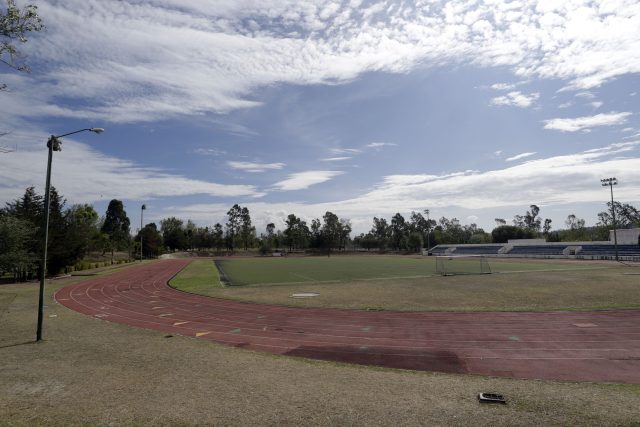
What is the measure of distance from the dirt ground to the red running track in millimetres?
2101

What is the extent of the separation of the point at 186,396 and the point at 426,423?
20.3ft

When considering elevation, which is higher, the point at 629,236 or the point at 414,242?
the point at 629,236

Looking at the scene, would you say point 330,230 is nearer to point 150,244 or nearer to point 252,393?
point 150,244

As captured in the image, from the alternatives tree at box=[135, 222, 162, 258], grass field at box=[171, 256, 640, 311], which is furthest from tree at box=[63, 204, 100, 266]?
tree at box=[135, 222, 162, 258]

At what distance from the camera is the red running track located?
566 inches

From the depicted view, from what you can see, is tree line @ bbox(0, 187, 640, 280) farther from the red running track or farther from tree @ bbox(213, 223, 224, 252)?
the red running track

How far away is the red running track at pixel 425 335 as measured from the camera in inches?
566

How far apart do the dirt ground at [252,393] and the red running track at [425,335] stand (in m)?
2.10

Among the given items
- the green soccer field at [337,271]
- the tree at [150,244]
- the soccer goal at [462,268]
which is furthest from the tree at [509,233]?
the tree at [150,244]

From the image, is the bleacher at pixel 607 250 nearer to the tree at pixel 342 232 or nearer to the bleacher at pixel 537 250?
the bleacher at pixel 537 250

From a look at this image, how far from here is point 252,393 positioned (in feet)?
34.6

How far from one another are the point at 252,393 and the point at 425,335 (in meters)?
10.9

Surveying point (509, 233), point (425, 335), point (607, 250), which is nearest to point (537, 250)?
point (607, 250)

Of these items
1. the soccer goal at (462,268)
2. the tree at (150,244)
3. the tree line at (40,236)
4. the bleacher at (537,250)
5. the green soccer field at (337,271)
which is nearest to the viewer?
the tree line at (40,236)
